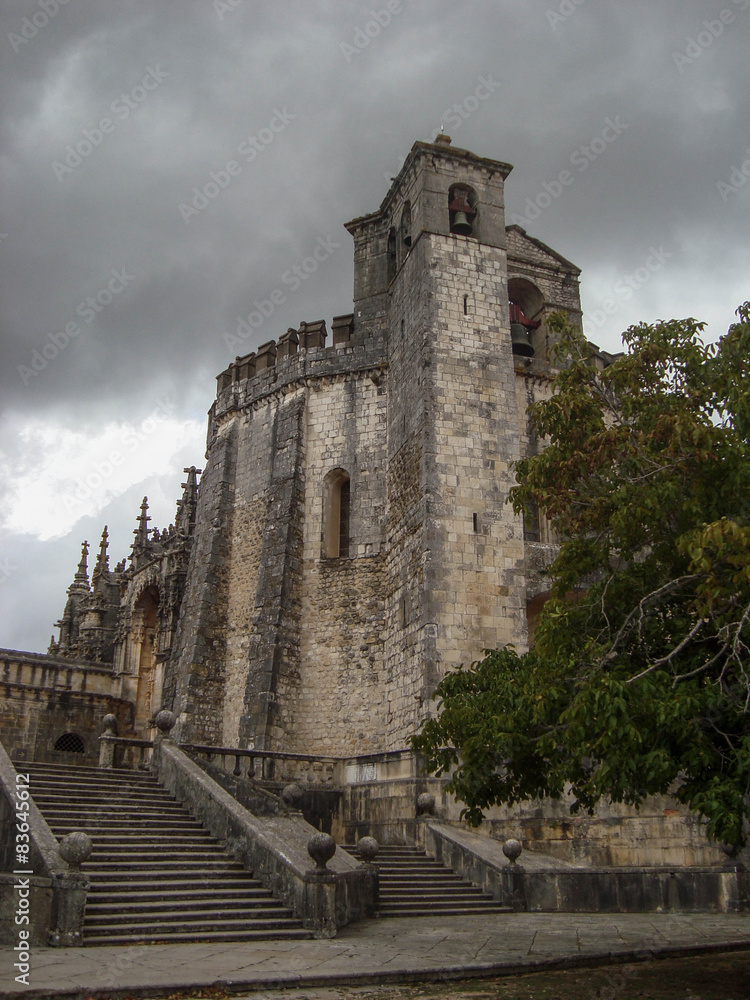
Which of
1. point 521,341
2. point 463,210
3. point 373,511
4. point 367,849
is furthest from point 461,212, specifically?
point 367,849

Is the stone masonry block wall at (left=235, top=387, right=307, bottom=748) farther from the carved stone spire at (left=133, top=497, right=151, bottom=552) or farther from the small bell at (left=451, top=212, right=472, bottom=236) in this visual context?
the carved stone spire at (left=133, top=497, right=151, bottom=552)

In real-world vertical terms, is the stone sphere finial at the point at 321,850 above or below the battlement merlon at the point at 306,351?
below

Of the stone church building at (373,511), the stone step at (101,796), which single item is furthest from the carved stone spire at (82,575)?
the stone step at (101,796)

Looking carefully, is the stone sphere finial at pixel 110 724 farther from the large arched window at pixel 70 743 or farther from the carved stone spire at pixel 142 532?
the carved stone spire at pixel 142 532

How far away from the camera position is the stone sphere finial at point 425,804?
14.2 meters

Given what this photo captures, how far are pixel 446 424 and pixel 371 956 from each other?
492 inches

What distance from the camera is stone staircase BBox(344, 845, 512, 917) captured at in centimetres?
1127

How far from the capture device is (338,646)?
19781 mm

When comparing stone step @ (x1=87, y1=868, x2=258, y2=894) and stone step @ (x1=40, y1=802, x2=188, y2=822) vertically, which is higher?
stone step @ (x1=40, y1=802, x2=188, y2=822)

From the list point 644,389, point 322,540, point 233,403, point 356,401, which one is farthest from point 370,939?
point 233,403

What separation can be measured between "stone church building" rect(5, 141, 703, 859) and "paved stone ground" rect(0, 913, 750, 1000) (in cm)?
Result: 592

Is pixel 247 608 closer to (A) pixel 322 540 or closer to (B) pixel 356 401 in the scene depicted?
(A) pixel 322 540

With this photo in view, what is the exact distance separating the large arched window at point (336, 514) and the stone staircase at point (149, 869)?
9831 millimetres

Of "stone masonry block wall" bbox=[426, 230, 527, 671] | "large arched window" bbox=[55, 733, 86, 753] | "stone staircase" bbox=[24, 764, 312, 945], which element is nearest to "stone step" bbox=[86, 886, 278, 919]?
"stone staircase" bbox=[24, 764, 312, 945]
